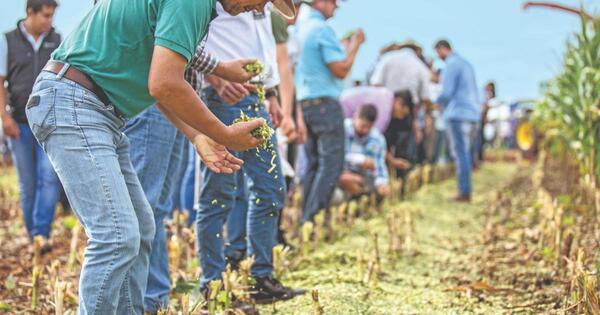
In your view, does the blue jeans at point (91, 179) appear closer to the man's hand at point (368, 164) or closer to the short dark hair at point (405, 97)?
the man's hand at point (368, 164)

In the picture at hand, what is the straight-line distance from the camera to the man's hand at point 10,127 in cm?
481

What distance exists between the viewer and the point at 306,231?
4.36 meters

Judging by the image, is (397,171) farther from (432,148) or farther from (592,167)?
(432,148)

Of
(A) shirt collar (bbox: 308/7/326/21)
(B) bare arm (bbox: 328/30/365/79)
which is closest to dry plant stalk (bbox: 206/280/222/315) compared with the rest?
(B) bare arm (bbox: 328/30/365/79)

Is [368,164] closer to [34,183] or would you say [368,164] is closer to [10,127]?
[34,183]

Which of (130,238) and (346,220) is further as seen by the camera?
(346,220)

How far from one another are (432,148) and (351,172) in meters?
5.16

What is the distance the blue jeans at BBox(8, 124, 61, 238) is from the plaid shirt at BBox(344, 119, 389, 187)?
2903 millimetres

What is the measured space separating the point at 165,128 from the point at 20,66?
8.13 feet

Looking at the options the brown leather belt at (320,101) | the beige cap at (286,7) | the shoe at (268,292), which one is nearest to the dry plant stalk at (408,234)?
the brown leather belt at (320,101)

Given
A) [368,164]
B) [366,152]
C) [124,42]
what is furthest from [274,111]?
[366,152]

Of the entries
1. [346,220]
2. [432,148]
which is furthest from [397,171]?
[432,148]

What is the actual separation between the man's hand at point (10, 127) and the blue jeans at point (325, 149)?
6.80 ft

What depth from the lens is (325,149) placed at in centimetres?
539
